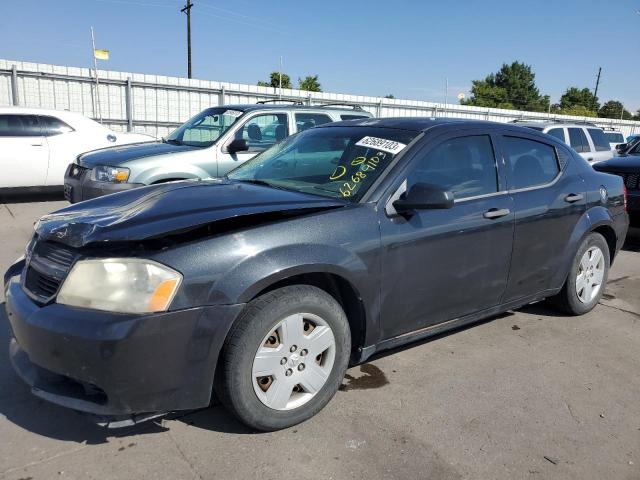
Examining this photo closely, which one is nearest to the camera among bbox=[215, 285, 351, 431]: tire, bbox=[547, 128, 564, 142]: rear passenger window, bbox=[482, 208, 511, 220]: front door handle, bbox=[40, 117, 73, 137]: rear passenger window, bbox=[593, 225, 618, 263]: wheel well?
bbox=[215, 285, 351, 431]: tire

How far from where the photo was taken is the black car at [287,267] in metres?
2.37

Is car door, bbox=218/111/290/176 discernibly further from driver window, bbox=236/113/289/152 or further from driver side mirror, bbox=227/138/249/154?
driver side mirror, bbox=227/138/249/154

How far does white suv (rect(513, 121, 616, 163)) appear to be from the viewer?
35.1 feet

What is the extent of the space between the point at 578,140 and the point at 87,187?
951 centimetres

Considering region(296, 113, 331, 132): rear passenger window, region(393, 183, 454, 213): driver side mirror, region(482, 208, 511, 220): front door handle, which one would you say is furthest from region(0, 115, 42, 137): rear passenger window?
region(482, 208, 511, 220): front door handle

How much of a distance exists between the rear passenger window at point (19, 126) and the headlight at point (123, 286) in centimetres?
799

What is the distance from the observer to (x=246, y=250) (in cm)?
254

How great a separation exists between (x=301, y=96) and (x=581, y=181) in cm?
1536

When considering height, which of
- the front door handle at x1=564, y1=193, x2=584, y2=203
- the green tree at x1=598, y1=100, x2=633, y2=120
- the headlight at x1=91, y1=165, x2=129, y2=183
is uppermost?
the green tree at x1=598, y1=100, x2=633, y2=120

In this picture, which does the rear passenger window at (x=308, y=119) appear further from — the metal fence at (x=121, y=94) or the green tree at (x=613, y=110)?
the green tree at (x=613, y=110)

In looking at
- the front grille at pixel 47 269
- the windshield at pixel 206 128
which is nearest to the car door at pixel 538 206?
the front grille at pixel 47 269

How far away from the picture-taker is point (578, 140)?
11.1 meters

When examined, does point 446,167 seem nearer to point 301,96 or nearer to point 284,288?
point 284,288

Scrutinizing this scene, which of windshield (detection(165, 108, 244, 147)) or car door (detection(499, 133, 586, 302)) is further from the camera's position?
windshield (detection(165, 108, 244, 147))
